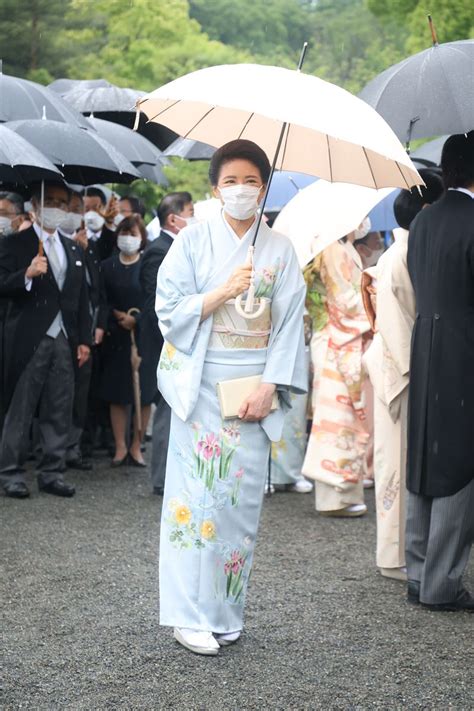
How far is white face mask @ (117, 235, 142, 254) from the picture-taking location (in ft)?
30.9

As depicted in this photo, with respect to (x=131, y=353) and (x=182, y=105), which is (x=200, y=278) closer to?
(x=182, y=105)

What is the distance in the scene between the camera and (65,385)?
26.5 feet

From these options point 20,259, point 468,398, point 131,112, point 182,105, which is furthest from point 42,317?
point 131,112

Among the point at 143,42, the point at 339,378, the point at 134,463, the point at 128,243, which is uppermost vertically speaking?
the point at 143,42

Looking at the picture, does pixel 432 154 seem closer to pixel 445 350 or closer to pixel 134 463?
pixel 134 463

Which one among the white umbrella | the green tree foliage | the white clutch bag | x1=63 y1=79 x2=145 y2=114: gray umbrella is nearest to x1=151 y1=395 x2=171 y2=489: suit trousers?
the white umbrella

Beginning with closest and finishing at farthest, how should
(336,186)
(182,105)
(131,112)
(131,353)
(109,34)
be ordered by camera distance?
1. (182,105)
2. (336,186)
3. (131,353)
4. (131,112)
5. (109,34)

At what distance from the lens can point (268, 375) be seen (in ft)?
15.9

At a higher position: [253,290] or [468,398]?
[253,290]

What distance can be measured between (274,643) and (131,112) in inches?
338

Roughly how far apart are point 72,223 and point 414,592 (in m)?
4.27

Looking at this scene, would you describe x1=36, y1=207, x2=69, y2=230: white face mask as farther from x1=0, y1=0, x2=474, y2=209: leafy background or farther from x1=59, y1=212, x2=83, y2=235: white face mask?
x1=0, y1=0, x2=474, y2=209: leafy background

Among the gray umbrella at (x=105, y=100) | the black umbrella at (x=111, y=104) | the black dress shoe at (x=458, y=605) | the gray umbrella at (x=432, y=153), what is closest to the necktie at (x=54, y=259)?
the black dress shoe at (x=458, y=605)

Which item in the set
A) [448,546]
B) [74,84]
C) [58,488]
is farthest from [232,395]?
[74,84]
